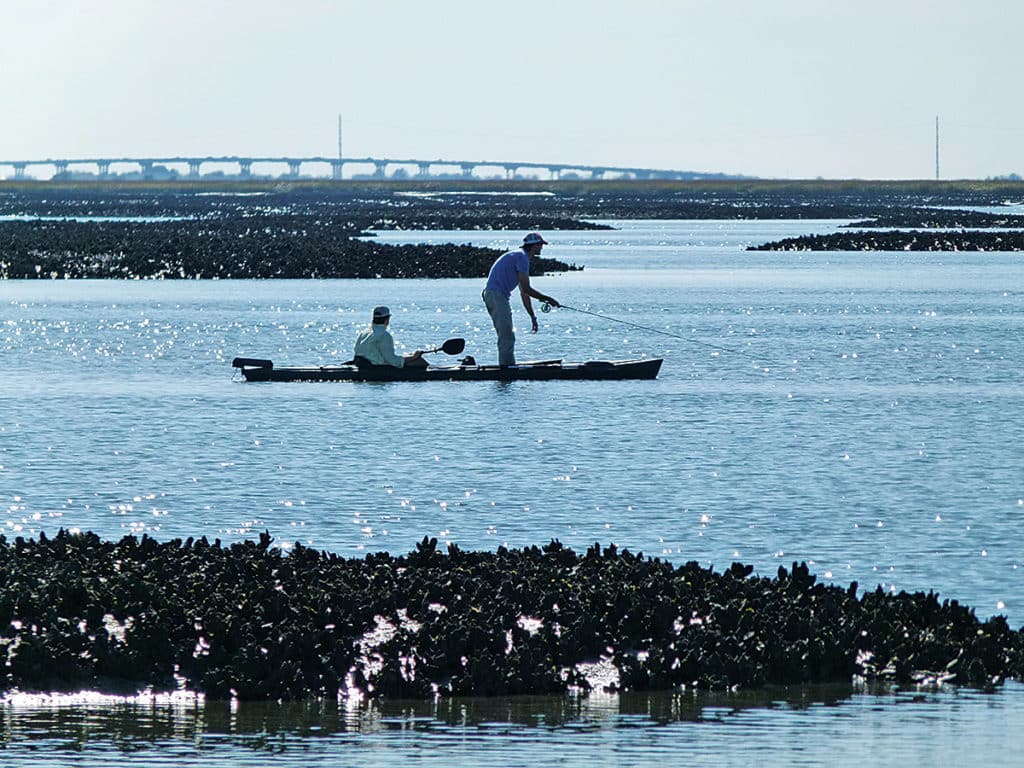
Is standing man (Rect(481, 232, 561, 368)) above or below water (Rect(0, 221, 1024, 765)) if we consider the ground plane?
above

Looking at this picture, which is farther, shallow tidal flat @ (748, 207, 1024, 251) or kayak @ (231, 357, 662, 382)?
shallow tidal flat @ (748, 207, 1024, 251)

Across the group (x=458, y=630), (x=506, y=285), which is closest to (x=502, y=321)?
(x=506, y=285)

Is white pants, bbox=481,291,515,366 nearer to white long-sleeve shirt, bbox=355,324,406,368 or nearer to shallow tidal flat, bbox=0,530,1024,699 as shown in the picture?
white long-sleeve shirt, bbox=355,324,406,368

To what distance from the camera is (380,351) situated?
32.8 metres

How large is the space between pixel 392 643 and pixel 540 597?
5.49ft

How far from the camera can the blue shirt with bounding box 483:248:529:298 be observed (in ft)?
106

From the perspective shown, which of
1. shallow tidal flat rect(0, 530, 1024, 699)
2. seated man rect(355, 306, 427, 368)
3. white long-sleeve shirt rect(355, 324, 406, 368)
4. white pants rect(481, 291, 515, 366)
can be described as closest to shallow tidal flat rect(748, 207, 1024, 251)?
white pants rect(481, 291, 515, 366)

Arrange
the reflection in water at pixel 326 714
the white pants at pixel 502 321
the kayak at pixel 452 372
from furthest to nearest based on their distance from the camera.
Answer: the kayak at pixel 452 372, the white pants at pixel 502 321, the reflection in water at pixel 326 714

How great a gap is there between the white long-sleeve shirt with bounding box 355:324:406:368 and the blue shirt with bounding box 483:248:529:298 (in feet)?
6.28

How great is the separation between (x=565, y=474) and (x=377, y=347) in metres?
10.2

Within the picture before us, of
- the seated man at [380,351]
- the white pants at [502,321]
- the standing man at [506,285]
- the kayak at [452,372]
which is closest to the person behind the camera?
the standing man at [506,285]

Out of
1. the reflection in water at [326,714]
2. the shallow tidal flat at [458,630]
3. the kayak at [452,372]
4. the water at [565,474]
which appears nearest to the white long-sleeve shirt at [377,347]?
the kayak at [452,372]

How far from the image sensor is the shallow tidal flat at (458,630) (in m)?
13.0

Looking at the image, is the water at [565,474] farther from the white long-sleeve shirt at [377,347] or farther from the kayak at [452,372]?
the white long-sleeve shirt at [377,347]
